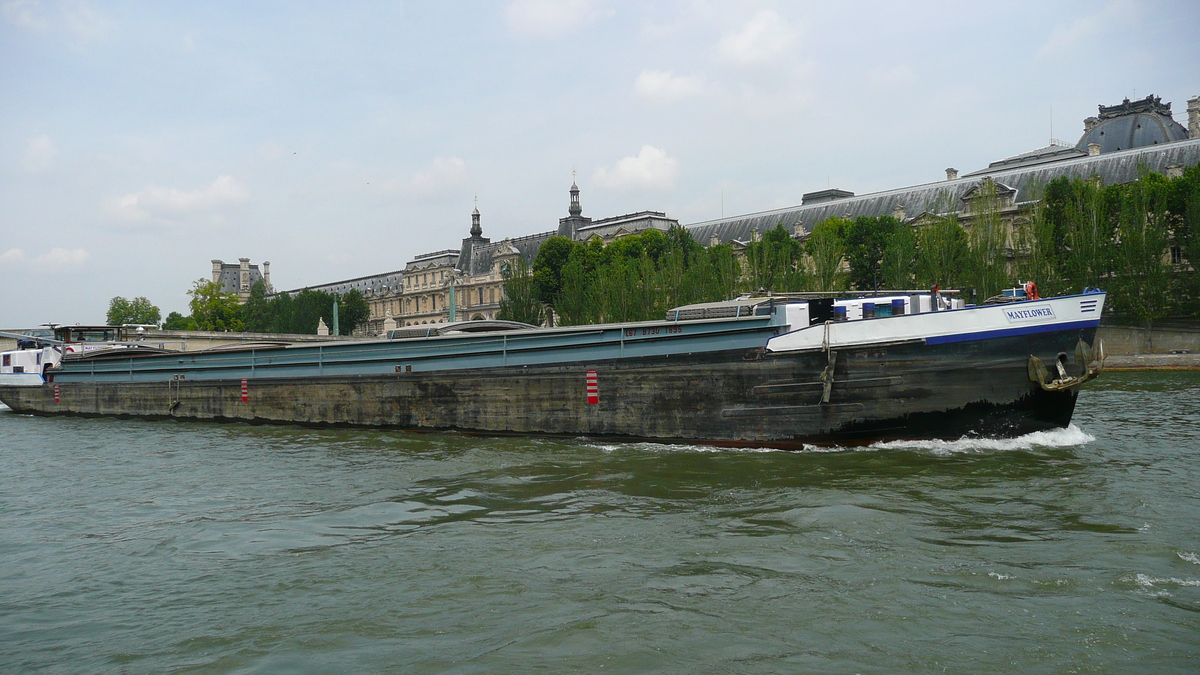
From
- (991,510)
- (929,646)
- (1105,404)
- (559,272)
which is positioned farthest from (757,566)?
(559,272)

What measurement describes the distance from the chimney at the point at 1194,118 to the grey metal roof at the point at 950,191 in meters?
22.0

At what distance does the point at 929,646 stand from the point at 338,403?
72.9 ft

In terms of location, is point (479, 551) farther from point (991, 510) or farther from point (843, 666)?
point (991, 510)

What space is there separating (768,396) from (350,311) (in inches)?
4408

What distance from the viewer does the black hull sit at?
16688 millimetres

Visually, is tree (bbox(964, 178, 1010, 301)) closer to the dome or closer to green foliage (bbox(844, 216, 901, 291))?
green foliage (bbox(844, 216, 901, 291))

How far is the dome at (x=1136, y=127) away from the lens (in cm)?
7925

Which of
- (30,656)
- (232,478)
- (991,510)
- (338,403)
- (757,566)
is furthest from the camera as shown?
(338,403)

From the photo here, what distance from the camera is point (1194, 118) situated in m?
84.2

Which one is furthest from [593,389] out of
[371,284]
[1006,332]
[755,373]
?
[371,284]

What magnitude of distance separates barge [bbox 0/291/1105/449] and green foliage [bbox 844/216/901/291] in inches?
1783

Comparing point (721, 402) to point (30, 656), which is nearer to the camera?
point (30, 656)

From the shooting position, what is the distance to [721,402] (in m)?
18.2

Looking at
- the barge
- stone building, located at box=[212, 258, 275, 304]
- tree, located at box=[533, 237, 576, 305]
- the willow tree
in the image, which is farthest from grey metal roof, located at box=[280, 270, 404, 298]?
the barge
